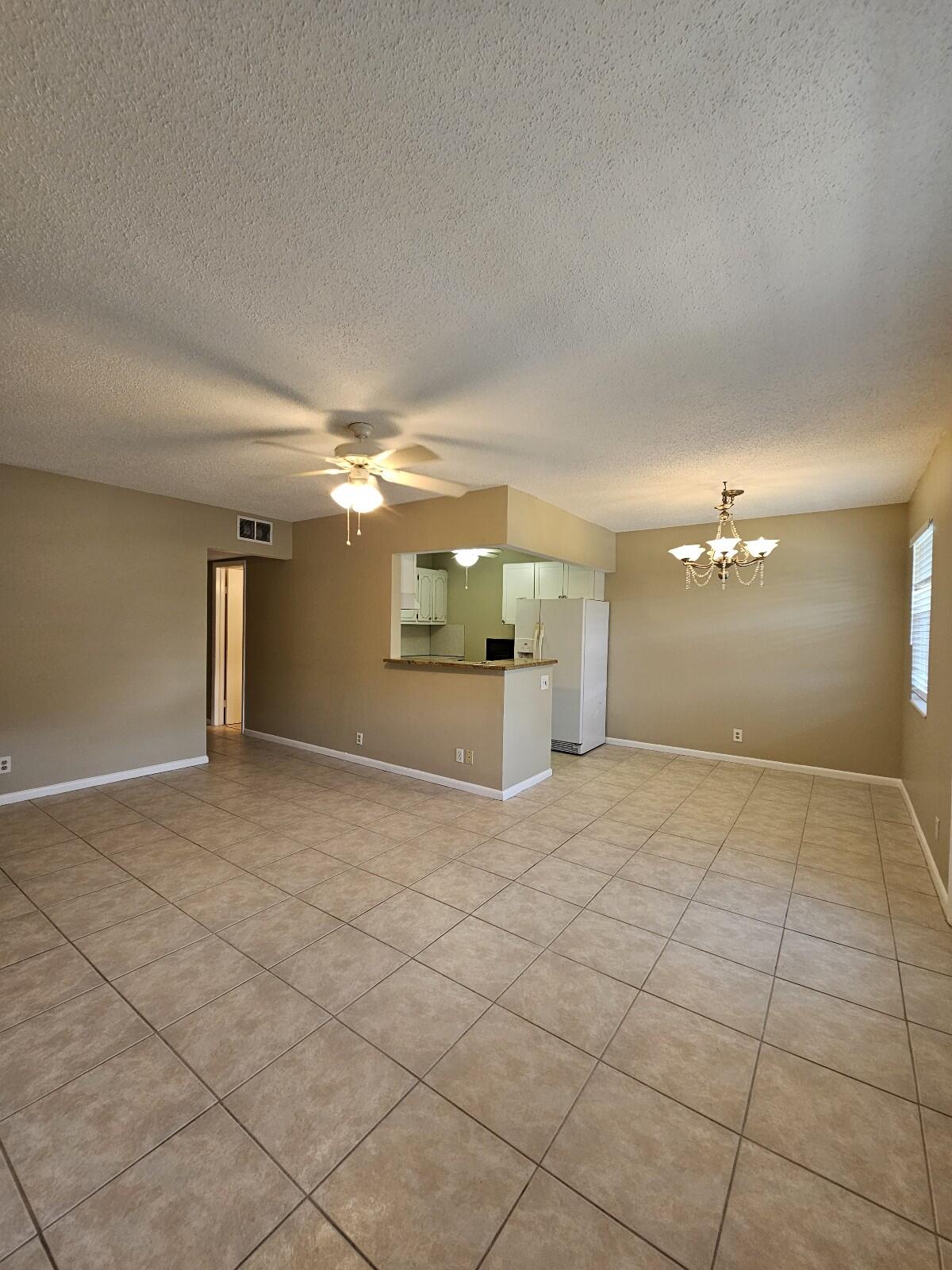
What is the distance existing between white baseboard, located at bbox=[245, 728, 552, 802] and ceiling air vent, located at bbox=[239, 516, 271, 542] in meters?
2.29

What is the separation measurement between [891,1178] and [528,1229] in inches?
38.4

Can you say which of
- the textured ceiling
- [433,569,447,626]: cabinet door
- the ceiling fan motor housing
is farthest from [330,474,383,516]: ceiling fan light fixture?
[433,569,447,626]: cabinet door

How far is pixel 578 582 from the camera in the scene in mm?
5961

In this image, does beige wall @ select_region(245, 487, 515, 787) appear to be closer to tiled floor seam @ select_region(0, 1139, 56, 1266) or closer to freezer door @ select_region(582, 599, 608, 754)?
freezer door @ select_region(582, 599, 608, 754)

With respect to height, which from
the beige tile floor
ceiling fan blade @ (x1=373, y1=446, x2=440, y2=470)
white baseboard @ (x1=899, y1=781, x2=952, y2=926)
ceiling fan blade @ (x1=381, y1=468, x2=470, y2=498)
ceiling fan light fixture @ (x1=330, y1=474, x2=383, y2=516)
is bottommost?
the beige tile floor

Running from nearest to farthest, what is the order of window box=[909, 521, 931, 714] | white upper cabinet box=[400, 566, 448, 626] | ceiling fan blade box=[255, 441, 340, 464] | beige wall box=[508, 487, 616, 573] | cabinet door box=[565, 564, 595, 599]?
ceiling fan blade box=[255, 441, 340, 464] → window box=[909, 521, 931, 714] → beige wall box=[508, 487, 616, 573] → cabinet door box=[565, 564, 595, 599] → white upper cabinet box=[400, 566, 448, 626]

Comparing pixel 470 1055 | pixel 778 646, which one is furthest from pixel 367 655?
pixel 778 646

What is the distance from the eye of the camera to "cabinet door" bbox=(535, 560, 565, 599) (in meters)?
5.99

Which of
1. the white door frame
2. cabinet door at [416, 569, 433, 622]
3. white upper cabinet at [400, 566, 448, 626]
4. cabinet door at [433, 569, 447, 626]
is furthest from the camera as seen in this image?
cabinet door at [433, 569, 447, 626]

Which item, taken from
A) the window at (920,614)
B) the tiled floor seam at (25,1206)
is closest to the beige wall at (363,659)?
the window at (920,614)

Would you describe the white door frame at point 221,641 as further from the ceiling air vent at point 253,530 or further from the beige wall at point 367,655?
the ceiling air vent at point 253,530

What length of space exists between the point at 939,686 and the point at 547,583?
371 cm

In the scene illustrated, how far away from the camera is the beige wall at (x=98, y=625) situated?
3.99 metres

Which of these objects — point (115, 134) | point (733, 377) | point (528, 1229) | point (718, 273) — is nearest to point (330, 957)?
point (528, 1229)
